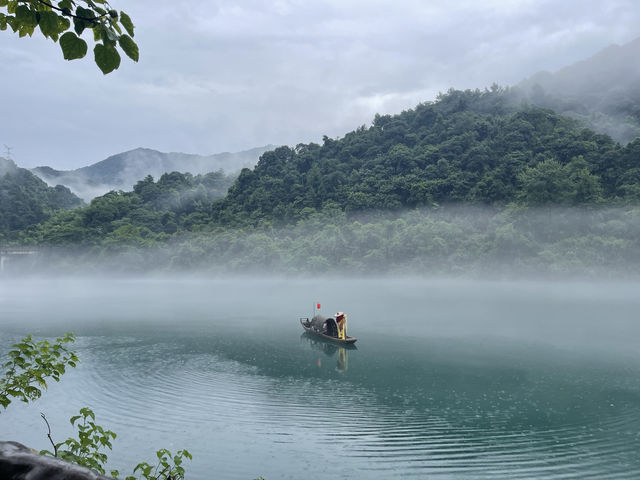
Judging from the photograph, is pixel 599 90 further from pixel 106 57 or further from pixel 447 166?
pixel 106 57

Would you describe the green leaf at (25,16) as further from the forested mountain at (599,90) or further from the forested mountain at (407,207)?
the forested mountain at (599,90)

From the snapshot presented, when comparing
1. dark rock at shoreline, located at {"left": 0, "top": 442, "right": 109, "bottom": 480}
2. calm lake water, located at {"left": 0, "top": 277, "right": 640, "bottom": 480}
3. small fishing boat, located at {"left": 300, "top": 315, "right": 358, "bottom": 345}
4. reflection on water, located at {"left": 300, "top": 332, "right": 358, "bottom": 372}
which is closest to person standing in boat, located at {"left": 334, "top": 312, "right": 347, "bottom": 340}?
small fishing boat, located at {"left": 300, "top": 315, "right": 358, "bottom": 345}

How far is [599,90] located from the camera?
114 metres

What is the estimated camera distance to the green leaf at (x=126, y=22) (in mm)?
2293

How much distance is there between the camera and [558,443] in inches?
486

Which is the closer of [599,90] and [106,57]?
[106,57]

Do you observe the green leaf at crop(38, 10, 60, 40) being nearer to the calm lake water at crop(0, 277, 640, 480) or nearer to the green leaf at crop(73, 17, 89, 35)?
the green leaf at crop(73, 17, 89, 35)

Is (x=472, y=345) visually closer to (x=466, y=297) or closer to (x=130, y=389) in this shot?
(x=130, y=389)

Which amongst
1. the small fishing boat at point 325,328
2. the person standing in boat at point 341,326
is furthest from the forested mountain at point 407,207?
the person standing in boat at point 341,326

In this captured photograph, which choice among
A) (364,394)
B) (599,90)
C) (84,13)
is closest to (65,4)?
(84,13)

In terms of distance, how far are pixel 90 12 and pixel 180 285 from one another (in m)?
74.2

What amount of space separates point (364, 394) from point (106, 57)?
16.0m

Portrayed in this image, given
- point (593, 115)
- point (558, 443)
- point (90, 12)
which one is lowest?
point (558, 443)

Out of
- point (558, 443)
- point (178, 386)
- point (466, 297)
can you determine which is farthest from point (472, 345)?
point (466, 297)
